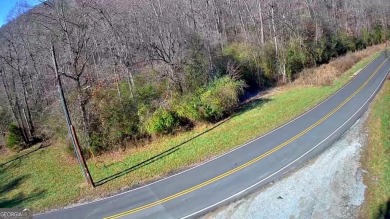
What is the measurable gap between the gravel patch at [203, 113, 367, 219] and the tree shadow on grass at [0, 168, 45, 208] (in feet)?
37.4

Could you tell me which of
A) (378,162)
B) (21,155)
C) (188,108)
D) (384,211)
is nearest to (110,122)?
(188,108)

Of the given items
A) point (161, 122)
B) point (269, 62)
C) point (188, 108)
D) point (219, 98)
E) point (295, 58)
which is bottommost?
point (161, 122)

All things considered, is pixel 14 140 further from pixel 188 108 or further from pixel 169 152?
pixel 169 152

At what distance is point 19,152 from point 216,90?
63.4 feet

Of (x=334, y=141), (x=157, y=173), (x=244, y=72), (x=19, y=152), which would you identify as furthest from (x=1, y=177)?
(x=244, y=72)

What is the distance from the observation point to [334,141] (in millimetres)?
19641

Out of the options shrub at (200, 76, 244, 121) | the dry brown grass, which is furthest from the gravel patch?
the dry brown grass

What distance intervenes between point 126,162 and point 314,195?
1254 cm

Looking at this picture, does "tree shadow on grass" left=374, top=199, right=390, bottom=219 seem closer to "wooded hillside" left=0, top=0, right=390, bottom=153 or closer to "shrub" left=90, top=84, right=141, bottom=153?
"wooded hillside" left=0, top=0, right=390, bottom=153

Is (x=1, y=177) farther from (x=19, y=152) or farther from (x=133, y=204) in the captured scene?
(x=133, y=204)

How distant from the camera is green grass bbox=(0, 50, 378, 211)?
1822cm

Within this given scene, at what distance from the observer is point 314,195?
14.4 meters

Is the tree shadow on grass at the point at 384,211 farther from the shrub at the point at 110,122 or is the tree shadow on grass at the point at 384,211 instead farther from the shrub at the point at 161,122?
the shrub at the point at 110,122

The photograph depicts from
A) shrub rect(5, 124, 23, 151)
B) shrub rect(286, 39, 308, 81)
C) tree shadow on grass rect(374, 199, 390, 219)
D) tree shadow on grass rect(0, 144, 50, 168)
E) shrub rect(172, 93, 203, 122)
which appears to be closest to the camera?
tree shadow on grass rect(374, 199, 390, 219)
